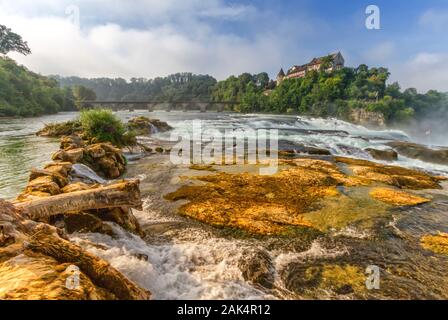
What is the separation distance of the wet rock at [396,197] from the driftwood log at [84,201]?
26.6 feet

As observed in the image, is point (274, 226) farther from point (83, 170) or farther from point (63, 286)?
point (83, 170)

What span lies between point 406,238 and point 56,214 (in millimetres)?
8026

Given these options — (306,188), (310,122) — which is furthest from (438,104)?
(306,188)

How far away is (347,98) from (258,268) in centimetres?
7649

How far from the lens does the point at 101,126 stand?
15156 millimetres

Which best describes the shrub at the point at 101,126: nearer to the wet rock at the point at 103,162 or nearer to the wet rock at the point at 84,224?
the wet rock at the point at 103,162

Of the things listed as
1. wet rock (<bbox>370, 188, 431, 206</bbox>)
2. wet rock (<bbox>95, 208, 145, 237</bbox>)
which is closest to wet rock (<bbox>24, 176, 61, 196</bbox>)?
wet rock (<bbox>95, 208, 145, 237</bbox>)

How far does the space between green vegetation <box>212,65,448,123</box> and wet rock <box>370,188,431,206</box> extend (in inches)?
2149

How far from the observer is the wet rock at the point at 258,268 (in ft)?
14.0

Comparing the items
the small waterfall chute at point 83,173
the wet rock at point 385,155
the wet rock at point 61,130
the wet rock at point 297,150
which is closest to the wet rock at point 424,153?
the wet rock at point 385,155

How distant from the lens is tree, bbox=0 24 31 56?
246 feet

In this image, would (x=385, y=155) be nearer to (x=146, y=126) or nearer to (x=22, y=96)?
(x=146, y=126)

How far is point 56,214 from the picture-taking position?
493 centimetres
